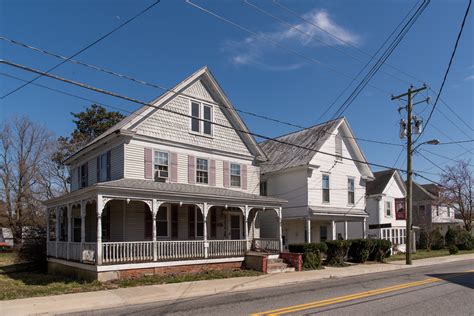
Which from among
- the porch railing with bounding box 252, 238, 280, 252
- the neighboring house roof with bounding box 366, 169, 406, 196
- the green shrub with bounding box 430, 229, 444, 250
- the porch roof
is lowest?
the green shrub with bounding box 430, 229, 444, 250

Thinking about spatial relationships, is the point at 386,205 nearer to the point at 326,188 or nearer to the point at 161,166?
the point at 326,188

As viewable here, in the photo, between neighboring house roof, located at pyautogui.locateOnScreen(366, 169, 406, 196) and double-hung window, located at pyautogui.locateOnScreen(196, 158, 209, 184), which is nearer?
double-hung window, located at pyautogui.locateOnScreen(196, 158, 209, 184)

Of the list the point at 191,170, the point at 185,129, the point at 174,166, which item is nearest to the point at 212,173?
the point at 191,170

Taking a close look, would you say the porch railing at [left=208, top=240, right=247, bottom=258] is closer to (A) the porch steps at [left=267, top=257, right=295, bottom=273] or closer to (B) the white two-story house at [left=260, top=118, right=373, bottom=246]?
(A) the porch steps at [left=267, top=257, right=295, bottom=273]

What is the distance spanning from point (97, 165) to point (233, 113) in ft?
25.9

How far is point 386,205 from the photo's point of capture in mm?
39500

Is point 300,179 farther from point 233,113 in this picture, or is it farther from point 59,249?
point 59,249

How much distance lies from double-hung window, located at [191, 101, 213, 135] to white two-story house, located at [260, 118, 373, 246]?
23.7 ft

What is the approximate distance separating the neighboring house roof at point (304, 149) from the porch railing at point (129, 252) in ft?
38.3

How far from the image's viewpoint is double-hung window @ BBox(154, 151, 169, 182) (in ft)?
68.8

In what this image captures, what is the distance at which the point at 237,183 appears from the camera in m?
24.9

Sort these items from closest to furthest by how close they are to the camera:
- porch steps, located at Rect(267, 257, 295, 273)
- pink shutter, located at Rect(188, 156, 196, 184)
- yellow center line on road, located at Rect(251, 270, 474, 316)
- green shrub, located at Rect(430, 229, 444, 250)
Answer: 1. yellow center line on road, located at Rect(251, 270, 474, 316)
2. porch steps, located at Rect(267, 257, 295, 273)
3. pink shutter, located at Rect(188, 156, 196, 184)
4. green shrub, located at Rect(430, 229, 444, 250)

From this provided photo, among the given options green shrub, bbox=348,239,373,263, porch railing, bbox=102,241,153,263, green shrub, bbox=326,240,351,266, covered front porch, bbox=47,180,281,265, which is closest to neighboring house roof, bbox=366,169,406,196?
green shrub, bbox=348,239,373,263

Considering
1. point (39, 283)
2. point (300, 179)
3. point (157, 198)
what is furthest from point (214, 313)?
point (300, 179)
